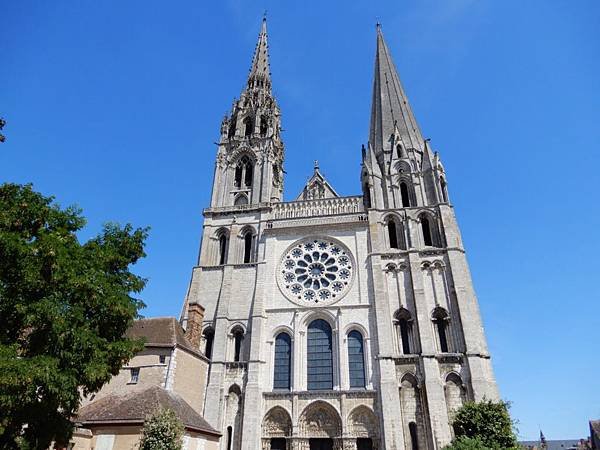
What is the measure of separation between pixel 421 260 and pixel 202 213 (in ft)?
50.5

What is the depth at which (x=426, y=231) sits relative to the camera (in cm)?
2800

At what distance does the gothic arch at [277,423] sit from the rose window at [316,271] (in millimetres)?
6400

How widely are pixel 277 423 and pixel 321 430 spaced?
2415mm

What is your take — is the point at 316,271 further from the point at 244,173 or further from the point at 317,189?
the point at 244,173

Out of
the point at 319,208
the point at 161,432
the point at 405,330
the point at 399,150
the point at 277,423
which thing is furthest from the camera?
the point at 399,150

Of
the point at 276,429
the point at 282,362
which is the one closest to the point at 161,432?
the point at 276,429

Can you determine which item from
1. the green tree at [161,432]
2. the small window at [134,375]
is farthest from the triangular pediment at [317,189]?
the green tree at [161,432]

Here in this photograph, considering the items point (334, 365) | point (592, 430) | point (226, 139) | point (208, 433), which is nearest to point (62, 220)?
point (208, 433)

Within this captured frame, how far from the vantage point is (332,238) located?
27844 millimetres

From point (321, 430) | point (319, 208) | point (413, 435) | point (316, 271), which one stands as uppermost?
point (319, 208)

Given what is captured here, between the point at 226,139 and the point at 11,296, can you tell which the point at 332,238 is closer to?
the point at 226,139

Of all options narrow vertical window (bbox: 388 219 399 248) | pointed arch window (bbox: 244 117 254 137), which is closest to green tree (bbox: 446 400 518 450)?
narrow vertical window (bbox: 388 219 399 248)

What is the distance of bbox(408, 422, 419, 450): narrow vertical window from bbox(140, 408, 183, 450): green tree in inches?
466

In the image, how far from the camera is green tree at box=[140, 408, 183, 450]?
1430cm
